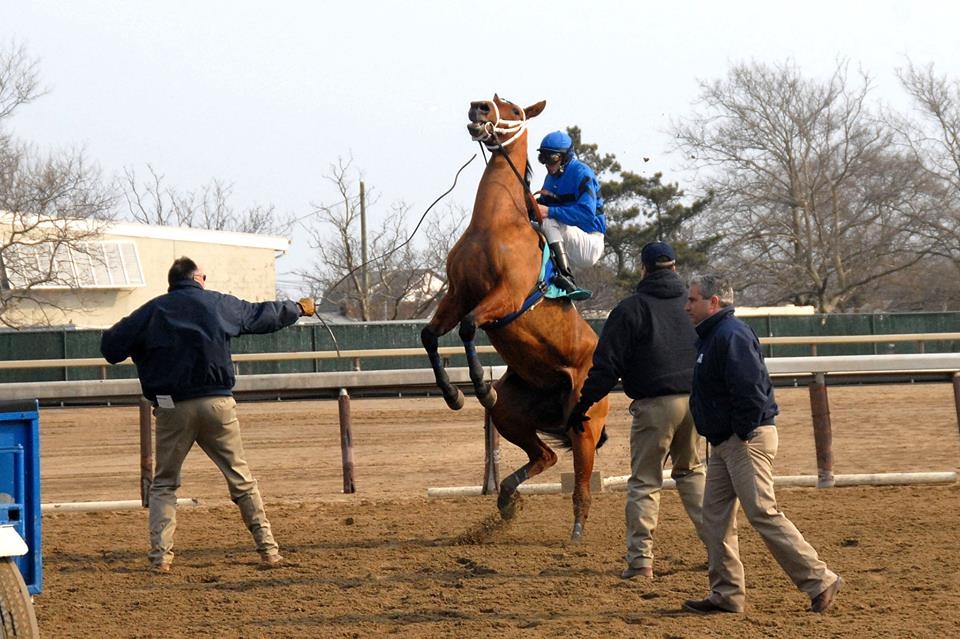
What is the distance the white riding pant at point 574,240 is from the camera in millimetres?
8789

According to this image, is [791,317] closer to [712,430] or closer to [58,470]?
[58,470]

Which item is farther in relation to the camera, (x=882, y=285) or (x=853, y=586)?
(x=882, y=285)

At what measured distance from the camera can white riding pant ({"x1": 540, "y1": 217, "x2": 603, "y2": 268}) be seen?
8.79 metres

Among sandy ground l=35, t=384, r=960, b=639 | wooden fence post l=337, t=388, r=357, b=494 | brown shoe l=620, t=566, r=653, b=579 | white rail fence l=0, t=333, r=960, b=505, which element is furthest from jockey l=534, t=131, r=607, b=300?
wooden fence post l=337, t=388, r=357, b=494

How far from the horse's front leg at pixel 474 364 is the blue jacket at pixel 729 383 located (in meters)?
1.85

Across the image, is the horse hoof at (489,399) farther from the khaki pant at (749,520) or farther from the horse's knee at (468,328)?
the khaki pant at (749,520)

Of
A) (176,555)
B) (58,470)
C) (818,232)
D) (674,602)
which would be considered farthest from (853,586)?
(818,232)

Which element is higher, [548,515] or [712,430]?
[712,430]

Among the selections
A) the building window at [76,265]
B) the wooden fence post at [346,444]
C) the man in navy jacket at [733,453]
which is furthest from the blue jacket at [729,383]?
the building window at [76,265]

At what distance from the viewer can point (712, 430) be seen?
20.3 ft

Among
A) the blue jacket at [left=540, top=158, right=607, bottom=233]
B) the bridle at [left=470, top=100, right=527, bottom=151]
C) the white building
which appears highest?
the white building

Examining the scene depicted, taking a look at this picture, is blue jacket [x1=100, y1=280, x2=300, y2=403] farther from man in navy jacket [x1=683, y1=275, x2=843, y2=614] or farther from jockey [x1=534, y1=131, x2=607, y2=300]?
man in navy jacket [x1=683, y1=275, x2=843, y2=614]

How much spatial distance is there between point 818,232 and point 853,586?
35.2 m

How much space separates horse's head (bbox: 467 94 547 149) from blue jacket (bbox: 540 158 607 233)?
0.49 metres
